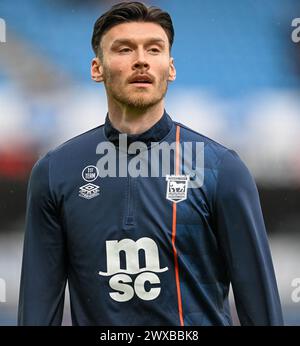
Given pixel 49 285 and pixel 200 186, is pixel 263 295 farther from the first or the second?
pixel 49 285

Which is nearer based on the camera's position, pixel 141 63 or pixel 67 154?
pixel 141 63

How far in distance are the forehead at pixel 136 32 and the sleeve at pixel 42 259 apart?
0.48 meters

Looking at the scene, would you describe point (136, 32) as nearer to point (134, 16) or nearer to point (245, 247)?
point (134, 16)

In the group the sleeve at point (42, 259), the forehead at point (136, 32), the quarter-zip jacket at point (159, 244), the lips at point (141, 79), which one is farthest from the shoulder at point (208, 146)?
the sleeve at point (42, 259)

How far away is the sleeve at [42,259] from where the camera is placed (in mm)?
2391

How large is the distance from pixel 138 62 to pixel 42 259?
0.70 meters

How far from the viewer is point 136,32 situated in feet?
7.79

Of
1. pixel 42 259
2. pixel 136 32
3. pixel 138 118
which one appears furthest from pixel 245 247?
pixel 136 32

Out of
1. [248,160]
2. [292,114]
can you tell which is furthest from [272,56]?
[248,160]

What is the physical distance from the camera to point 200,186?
2338 mm

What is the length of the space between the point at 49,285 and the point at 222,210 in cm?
61

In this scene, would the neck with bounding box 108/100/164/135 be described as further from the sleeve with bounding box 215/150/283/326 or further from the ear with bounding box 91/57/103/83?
the sleeve with bounding box 215/150/283/326

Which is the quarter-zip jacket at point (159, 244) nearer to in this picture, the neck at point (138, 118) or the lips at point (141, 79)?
the neck at point (138, 118)

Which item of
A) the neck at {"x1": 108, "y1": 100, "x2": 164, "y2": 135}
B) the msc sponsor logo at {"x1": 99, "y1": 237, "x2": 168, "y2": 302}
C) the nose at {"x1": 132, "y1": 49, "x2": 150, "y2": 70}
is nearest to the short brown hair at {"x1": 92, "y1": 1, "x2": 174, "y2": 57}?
the nose at {"x1": 132, "y1": 49, "x2": 150, "y2": 70}
